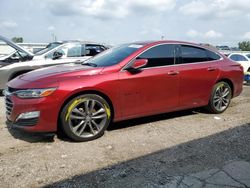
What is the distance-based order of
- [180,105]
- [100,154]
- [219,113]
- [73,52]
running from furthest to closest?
1. [73,52]
2. [219,113]
3. [180,105]
4. [100,154]

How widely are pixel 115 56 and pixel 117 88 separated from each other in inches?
31.1

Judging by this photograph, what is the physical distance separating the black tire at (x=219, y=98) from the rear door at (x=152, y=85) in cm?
110

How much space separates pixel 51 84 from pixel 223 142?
279 cm

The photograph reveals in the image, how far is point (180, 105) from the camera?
20.9ft

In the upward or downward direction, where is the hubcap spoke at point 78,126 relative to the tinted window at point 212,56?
downward

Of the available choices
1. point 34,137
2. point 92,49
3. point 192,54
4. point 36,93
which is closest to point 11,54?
point 92,49

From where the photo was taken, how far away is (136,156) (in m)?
4.61

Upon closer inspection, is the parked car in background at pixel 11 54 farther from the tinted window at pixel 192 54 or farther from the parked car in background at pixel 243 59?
the parked car in background at pixel 243 59

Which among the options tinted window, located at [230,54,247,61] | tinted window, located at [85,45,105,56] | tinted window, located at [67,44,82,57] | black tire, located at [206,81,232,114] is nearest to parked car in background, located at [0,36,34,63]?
tinted window, located at [67,44,82,57]

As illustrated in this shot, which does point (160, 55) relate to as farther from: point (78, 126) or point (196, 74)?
point (78, 126)

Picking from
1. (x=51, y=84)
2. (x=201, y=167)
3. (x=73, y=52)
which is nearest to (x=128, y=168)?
(x=201, y=167)

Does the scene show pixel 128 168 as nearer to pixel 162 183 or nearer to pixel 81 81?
pixel 162 183

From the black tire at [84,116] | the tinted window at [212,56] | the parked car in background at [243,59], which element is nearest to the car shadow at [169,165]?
the black tire at [84,116]

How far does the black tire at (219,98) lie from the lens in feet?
22.8
